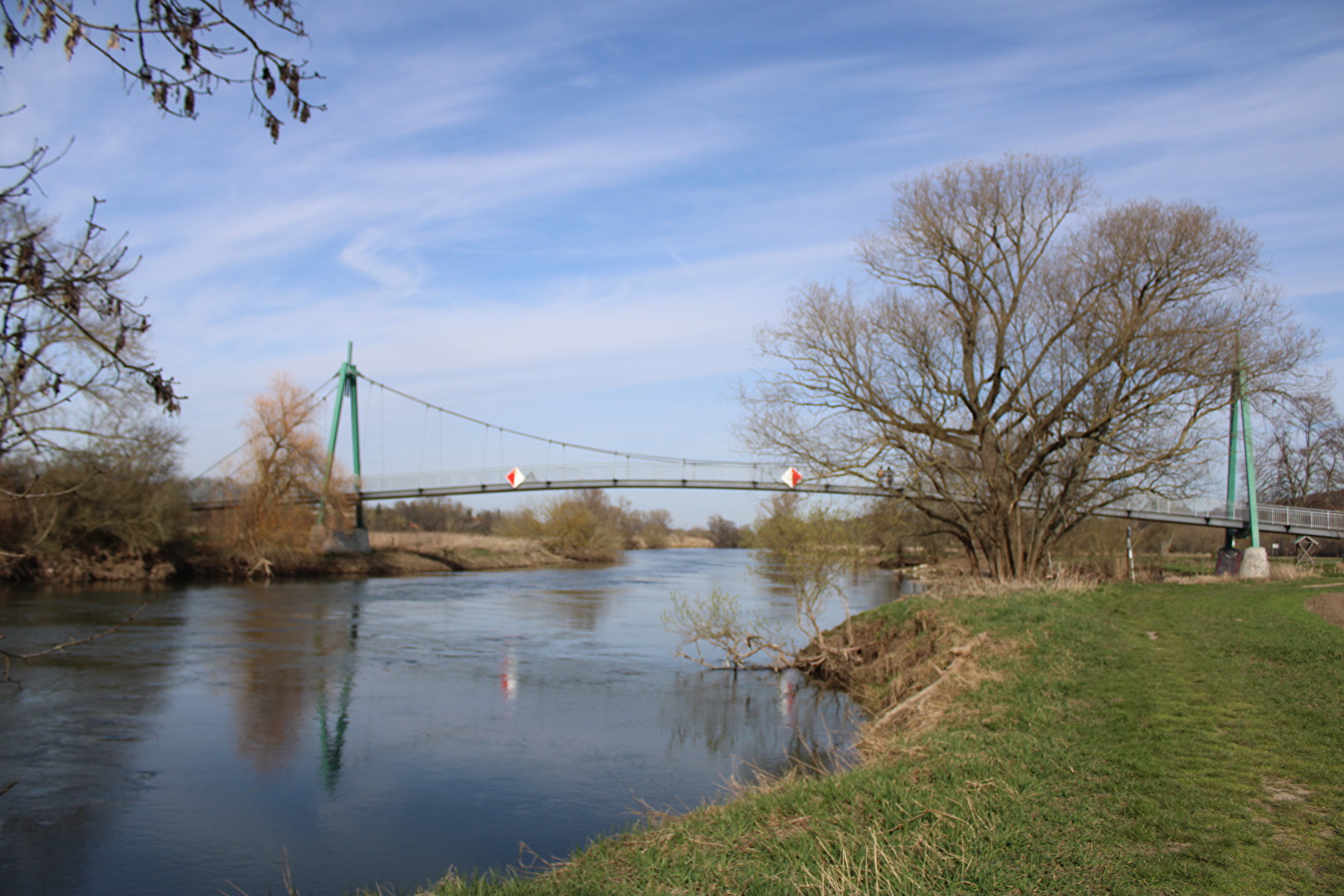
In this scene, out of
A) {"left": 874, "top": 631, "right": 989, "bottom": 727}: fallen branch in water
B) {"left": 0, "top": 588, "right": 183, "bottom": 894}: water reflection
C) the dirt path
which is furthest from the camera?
the dirt path

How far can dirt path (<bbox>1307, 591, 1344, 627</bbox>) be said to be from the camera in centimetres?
1205

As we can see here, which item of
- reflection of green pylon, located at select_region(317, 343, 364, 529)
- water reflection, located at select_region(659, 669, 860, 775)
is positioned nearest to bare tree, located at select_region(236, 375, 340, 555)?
reflection of green pylon, located at select_region(317, 343, 364, 529)

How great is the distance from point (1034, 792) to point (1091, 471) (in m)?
16.6

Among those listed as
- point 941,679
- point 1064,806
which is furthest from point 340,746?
point 1064,806

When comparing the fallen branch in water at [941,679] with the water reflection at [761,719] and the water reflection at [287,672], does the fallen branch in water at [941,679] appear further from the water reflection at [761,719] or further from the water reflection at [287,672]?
the water reflection at [287,672]

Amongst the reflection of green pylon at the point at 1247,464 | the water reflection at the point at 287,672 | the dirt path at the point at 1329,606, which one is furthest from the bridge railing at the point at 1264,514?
the water reflection at the point at 287,672

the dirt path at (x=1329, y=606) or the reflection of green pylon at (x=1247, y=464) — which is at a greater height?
the reflection of green pylon at (x=1247, y=464)

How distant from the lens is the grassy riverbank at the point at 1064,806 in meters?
4.49

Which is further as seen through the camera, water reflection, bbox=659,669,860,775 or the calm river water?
water reflection, bbox=659,669,860,775

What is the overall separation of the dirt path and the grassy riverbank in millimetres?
2919

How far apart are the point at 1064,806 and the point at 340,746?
27.3ft

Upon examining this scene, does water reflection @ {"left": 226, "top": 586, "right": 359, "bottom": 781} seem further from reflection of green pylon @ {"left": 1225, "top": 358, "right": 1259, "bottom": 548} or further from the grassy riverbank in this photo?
reflection of green pylon @ {"left": 1225, "top": 358, "right": 1259, "bottom": 548}

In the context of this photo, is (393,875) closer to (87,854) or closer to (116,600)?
(87,854)

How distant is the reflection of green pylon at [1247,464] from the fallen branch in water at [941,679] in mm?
11369
